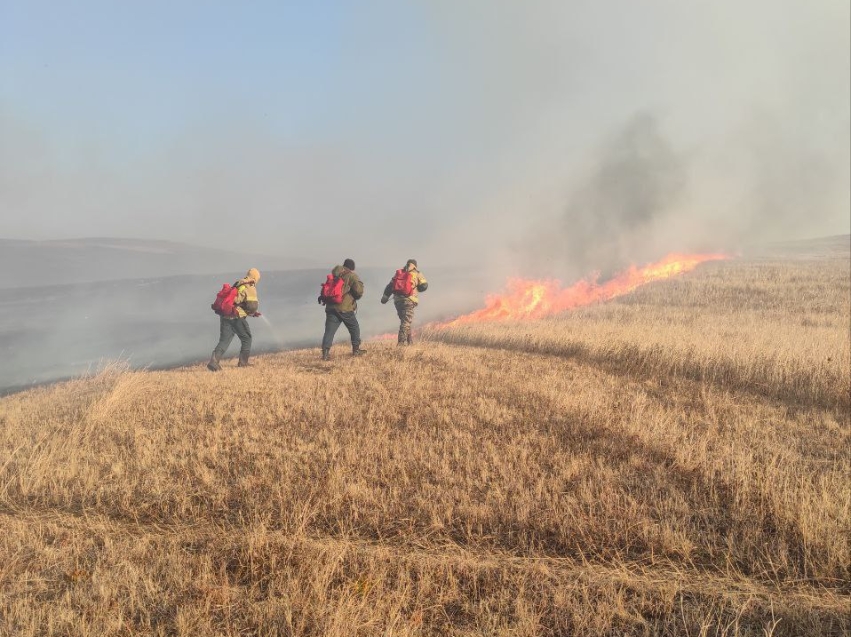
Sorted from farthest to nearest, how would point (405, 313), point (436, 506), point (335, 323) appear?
point (405, 313)
point (335, 323)
point (436, 506)

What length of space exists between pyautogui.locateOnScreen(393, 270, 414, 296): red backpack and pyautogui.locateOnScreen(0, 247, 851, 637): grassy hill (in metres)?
4.53

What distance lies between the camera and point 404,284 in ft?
44.4

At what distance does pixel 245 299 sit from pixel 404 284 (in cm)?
431

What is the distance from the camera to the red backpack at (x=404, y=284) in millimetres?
13555

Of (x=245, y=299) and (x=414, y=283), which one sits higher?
(x=414, y=283)

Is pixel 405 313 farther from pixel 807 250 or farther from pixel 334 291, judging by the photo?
pixel 807 250

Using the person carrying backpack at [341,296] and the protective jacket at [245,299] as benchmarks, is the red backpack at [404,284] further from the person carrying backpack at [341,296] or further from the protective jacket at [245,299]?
the protective jacket at [245,299]

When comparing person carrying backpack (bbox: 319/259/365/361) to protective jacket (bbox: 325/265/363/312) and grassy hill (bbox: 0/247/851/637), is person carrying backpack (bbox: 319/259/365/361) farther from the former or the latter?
grassy hill (bbox: 0/247/851/637)

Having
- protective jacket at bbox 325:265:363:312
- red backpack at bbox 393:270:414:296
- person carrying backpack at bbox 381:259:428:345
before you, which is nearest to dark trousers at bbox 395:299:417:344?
person carrying backpack at bbox 381:259:428:345

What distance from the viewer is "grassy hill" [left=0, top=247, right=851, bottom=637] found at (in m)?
3.46

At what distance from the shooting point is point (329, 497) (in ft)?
16.3

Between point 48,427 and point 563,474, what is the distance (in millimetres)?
7621

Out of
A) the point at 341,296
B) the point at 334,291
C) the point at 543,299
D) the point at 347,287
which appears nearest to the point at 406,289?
the point at 347,287

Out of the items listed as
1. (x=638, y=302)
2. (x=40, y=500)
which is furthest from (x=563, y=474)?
(x=638, y=302)
